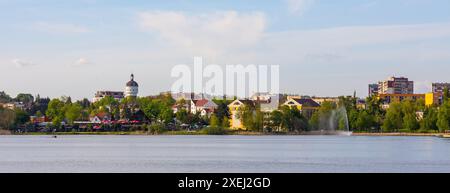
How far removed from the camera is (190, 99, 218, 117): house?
152750mm

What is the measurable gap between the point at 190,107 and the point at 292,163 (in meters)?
126

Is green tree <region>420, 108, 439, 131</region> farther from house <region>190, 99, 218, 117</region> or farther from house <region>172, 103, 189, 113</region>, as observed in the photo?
house <region>172, 103, 189, 113</region>

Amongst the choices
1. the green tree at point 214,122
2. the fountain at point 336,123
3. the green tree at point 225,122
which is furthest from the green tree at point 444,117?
the green tree at point 214,122

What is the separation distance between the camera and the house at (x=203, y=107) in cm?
15275

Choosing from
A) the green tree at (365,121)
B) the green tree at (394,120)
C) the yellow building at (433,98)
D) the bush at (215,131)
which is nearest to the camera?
the green tree at (394,120)

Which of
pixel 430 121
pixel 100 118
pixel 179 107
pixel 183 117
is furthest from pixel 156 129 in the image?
pixel 430 121

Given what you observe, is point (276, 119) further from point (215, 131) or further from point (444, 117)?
point (444, 117)

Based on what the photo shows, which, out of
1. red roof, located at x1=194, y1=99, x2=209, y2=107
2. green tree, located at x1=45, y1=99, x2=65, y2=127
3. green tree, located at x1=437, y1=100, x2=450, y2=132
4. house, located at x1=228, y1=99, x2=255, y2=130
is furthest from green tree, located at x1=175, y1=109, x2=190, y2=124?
green tree, located at x1=437, y1=100, x2=450, y2=132

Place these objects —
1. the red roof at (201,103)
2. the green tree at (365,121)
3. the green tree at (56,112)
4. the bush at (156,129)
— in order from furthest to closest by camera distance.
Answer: the red roof at (201,103), the green tree at (56,112), the bush at (156,129), the green tree at (365,121)

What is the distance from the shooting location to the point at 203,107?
6250 inches

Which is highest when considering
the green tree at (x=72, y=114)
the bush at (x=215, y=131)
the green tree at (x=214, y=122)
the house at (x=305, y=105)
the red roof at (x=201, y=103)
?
the red roof at (x=201, y=103)

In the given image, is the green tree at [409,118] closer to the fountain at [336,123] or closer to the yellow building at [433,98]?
the fountain at [336,123]
